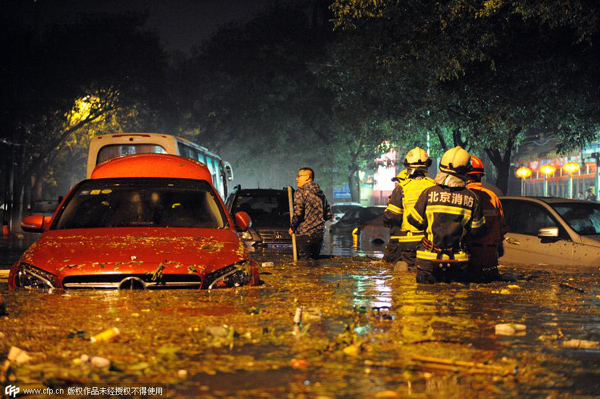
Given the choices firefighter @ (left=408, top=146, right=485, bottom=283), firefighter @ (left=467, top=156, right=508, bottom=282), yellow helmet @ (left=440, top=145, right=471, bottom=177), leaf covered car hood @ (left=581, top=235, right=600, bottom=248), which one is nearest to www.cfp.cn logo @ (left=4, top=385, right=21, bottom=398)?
firefighter @ (left=408, top=146, right=485, bottom=283)

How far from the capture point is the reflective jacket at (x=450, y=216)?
8828 millimetres

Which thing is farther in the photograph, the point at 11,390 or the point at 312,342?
the point at 312,342

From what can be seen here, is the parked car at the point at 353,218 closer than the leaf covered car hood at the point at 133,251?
No

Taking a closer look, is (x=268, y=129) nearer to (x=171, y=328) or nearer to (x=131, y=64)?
(x=131, y=64)

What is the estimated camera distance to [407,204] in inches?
417

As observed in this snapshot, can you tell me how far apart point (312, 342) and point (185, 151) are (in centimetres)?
1696

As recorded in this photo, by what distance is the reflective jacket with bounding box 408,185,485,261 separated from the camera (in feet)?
29.0

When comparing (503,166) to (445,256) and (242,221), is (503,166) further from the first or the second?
(242,221)

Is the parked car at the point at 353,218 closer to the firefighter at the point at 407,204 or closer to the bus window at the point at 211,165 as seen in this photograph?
the bus window at the point at 211,165

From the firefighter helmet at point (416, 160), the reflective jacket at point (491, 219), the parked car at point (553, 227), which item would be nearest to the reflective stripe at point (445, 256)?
the reflective jacket at point (491, 219)

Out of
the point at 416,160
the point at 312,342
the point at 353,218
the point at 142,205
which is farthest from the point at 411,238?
the point at 353,218

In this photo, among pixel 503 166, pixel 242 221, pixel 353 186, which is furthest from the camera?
pixel 353 186

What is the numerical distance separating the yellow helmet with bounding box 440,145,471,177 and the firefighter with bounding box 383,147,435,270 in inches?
57.4

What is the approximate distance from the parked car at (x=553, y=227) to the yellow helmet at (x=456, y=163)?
3.37 meters
